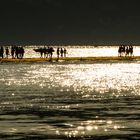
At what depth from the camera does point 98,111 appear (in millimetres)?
43500

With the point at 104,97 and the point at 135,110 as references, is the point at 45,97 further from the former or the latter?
the point at 135,110

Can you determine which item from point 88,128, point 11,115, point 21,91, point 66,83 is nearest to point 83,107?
point 11,115

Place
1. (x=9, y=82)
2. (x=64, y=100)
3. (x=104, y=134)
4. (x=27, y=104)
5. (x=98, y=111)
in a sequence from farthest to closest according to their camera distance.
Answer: (x=9, y=82)
(x=64, y=100)
(x=27, y=104)
(x=98, y=111)
(x=104, y=134)

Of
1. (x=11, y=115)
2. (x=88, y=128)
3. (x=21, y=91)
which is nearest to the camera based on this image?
(x=88, y=128)

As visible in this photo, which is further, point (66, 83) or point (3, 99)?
point (66, 83)

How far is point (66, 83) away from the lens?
74.6m

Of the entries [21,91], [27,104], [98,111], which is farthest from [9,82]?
[98,111]

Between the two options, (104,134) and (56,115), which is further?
(56,115)

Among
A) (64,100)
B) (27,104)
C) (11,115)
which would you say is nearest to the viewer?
(11,115)

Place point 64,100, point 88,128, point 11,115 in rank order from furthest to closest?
point 64,100
point 11,115
point 88,128

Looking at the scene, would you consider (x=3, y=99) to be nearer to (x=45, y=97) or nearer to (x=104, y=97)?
(x=45, y=97)

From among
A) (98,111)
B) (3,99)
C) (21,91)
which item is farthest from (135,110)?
(21,91)

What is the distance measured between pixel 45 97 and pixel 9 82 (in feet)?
65.8

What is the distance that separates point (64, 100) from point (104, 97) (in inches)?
171
